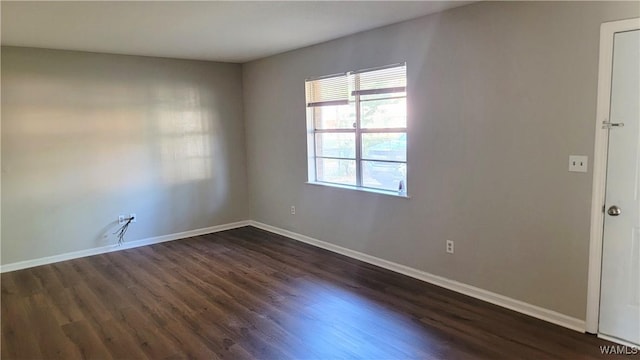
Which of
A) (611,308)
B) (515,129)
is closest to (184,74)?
(515,129)

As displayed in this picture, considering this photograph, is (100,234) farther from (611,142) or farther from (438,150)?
(611,142)

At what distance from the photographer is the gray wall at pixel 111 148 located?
4.57 m

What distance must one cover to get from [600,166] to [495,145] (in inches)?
28.8

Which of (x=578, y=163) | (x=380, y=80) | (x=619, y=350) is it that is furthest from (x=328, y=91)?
(x=619, y=350)

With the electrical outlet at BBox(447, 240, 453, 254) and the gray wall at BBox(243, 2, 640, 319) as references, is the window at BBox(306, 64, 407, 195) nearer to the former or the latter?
the gray wall at BBox(243, 2, 640, 319)

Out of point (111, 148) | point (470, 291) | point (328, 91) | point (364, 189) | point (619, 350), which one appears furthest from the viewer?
point (111, 148)

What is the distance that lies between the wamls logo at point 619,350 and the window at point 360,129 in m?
1.96

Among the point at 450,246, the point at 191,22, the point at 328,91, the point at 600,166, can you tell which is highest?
the point at 191,22

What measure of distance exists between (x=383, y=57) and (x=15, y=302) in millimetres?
3993

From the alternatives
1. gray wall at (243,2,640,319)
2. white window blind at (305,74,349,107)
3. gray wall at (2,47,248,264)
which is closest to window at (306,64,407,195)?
white window blind at (305,74,349,107)

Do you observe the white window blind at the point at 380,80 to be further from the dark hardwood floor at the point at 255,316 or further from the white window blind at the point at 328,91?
the dark hardwood floor at the point at 255,316

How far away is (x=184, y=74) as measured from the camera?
5.61 m

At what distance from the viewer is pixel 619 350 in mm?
2660

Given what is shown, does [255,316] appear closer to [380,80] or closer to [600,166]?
[380,80]
